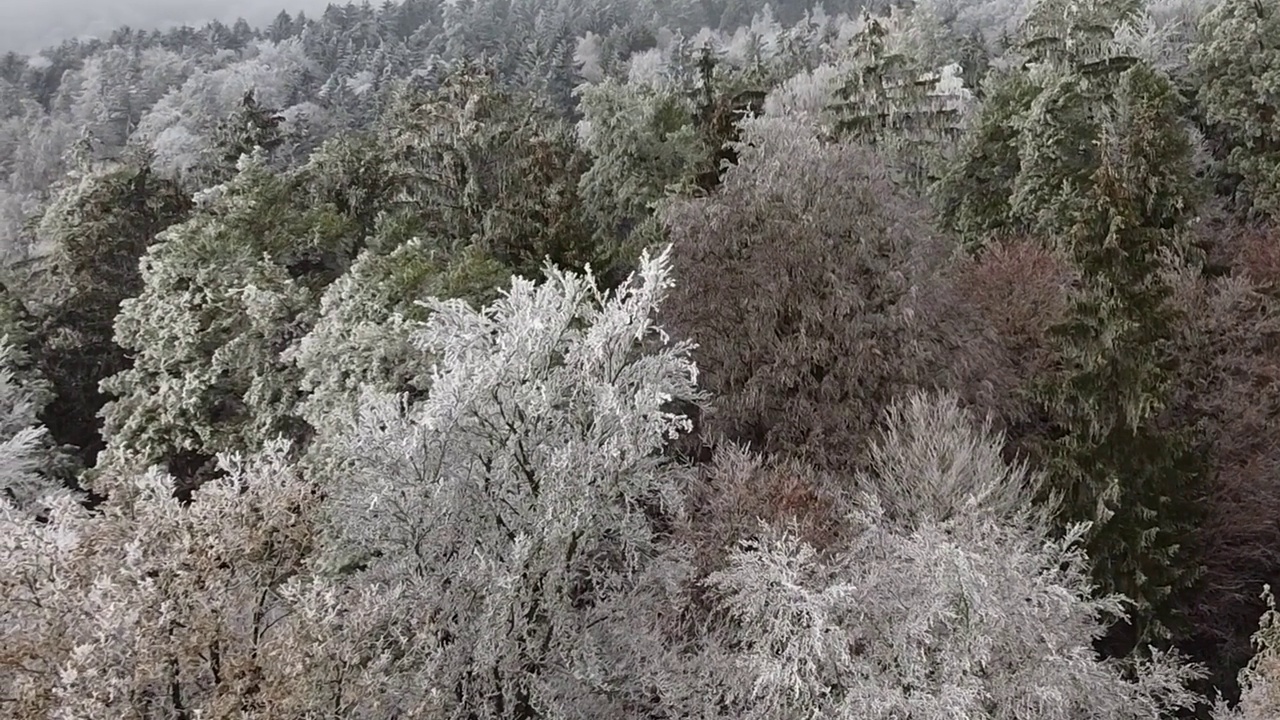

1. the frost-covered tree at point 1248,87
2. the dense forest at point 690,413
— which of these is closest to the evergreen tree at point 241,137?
the dense forest at point 690,413

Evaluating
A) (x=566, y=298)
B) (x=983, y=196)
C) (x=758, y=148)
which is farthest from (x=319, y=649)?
(x=983, y=196)

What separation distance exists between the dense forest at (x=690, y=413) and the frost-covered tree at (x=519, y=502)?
0.06 m

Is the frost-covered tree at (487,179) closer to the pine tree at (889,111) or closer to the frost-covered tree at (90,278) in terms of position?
the frost-covered tree at (90,278)

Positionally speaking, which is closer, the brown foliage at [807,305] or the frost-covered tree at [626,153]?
the brown foliage at [807,305]

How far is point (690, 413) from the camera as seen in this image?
18391 millimetres

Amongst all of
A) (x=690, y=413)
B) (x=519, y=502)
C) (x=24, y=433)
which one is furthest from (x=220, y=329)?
(x=519, y=502)

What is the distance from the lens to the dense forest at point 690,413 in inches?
388

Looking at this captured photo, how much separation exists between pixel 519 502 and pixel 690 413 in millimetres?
6535

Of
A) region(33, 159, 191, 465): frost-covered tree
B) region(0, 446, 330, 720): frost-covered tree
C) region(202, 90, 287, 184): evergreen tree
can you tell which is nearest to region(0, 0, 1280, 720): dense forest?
region(0, 446, 330, 720): frost-covered tree

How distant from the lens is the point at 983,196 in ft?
97.2

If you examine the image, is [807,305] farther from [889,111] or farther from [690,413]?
[889,111]

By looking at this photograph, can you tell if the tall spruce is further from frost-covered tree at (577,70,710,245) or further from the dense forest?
frost-covered tree at (577,70,710,245)

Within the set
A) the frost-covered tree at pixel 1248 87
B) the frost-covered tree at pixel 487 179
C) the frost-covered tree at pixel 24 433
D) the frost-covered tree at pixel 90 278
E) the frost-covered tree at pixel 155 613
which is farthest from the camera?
the frost-covered tree at pixel 90 278

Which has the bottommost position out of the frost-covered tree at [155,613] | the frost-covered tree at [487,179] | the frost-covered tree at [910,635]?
the frost-covered tree at [910,635]
